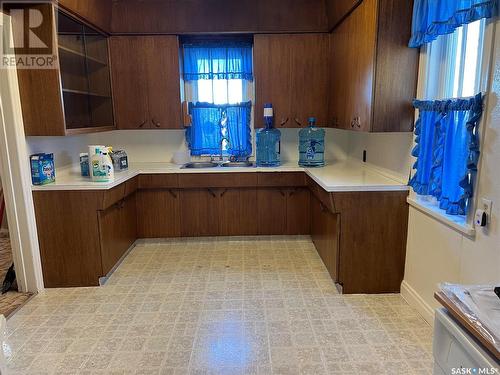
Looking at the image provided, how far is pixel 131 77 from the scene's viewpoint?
373 centimetres

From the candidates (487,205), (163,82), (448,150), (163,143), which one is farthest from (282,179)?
(487,205)

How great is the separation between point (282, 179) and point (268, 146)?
1.62 ft

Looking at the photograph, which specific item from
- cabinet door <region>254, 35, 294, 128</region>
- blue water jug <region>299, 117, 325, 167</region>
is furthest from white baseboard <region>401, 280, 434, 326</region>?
cabinet door <region>254, 35, 294, 128</region>

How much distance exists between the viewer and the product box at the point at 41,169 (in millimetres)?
2746

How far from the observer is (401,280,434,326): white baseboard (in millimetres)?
2318

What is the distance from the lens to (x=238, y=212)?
386 cm

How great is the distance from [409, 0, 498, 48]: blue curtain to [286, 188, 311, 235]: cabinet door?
73.5 inches

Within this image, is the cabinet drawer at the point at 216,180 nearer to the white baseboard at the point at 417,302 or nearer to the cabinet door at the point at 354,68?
the cabinet door at the point at 354,68

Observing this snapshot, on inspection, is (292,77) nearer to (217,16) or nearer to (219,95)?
(219,95)

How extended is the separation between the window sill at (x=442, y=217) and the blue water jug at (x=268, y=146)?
5.57ft

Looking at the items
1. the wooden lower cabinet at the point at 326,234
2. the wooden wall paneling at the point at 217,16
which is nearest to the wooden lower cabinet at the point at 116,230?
the wooden wall paneling at the point at 217,16

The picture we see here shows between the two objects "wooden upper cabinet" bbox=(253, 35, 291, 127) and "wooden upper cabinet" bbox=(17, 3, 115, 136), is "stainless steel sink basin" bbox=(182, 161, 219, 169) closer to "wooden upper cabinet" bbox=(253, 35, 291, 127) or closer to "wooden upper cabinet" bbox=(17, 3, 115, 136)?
"wooden upper cabinet" bbox=(253, 35, 291, 127)

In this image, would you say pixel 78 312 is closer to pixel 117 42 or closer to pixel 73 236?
pixel 73 236

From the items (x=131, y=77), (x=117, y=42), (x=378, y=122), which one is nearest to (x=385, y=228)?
(x=378, y=122)
